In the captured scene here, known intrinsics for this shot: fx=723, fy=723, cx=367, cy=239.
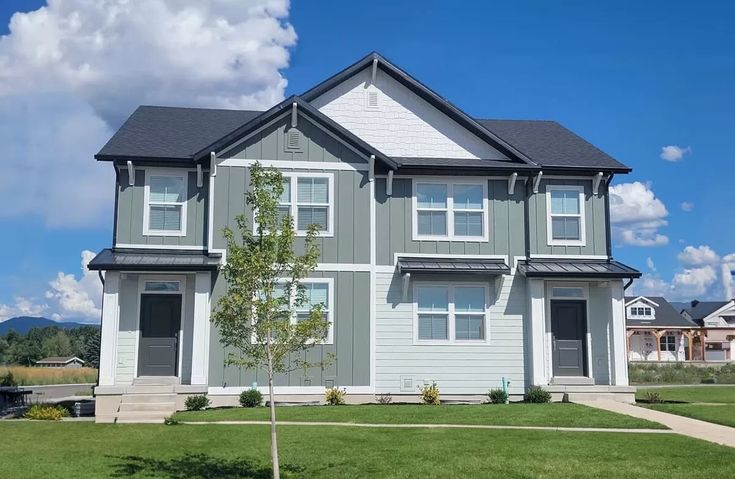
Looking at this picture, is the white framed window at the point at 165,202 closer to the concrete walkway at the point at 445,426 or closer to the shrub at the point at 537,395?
the concrete walkway at the point at 445,426

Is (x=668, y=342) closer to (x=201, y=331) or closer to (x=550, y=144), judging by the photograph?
(x=550, y=144)

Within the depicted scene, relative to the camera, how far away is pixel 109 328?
1898 cm

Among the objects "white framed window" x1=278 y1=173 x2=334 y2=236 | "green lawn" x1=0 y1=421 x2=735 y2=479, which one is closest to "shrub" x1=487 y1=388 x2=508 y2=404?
"green lawn" x1=0 y1=421 x2=735 y2=479

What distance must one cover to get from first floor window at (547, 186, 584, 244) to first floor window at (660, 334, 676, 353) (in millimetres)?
46398

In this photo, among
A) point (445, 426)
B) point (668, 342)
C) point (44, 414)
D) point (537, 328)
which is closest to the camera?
point (445, 426)

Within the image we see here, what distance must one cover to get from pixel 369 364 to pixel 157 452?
27.3 feet

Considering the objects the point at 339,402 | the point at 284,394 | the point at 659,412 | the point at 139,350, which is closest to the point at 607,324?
the point at 659,412

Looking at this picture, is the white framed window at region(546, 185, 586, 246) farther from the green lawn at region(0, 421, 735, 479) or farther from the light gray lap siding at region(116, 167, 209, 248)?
the light gray lap siding at region(116, 167, 209, 248)

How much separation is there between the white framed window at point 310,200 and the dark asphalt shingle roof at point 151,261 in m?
2.50

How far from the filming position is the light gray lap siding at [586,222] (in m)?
21.4

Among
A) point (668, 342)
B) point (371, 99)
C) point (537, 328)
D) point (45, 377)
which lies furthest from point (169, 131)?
point (668, 342)

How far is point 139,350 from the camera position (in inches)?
777

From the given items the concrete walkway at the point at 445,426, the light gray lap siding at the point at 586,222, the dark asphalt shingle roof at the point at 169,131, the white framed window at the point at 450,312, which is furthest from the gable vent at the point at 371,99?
the concrete walkway at the point at 445,426

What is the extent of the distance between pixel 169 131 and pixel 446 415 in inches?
478
